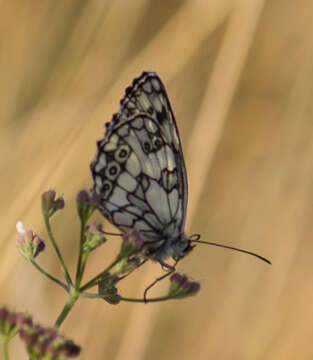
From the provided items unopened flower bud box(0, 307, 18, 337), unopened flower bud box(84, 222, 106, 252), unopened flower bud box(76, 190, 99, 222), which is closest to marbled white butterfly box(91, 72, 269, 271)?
unopened flower bud box(76, 190, 99, 222)

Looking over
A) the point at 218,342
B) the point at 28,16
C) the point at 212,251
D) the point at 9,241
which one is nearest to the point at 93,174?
the point at 9,241

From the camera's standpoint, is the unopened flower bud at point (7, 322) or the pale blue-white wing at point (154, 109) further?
the pale blue-white wing at point (154, 109)

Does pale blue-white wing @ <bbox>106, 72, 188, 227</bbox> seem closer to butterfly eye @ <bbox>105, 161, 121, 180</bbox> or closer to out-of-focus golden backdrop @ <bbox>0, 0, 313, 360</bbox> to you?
butterfly eye @ <bbox>105, 161, 121, 180</bbox>

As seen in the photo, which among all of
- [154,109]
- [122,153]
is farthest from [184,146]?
[122,153]

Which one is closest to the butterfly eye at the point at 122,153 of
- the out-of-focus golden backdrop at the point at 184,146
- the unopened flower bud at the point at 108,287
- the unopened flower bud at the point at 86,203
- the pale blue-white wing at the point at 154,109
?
the pale blue-white wing at the point at 154,109

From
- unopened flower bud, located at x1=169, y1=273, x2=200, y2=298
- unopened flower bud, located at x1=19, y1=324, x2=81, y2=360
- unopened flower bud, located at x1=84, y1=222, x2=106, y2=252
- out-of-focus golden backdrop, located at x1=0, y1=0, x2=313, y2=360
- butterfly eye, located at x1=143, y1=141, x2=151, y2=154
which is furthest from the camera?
out-of-focus golden backdrop, located at x1=0, y1=0, x2=313, y2=360

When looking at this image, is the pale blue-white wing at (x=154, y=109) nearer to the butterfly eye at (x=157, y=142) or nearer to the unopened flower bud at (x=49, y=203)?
the butterfly eye at (x=157, y=142)

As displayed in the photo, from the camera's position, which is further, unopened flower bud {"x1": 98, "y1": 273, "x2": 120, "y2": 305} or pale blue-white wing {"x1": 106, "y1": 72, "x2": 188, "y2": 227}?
pale blue-white wing {"x1": 106, "y1": 72, "x2": 188, "y2": 227}
